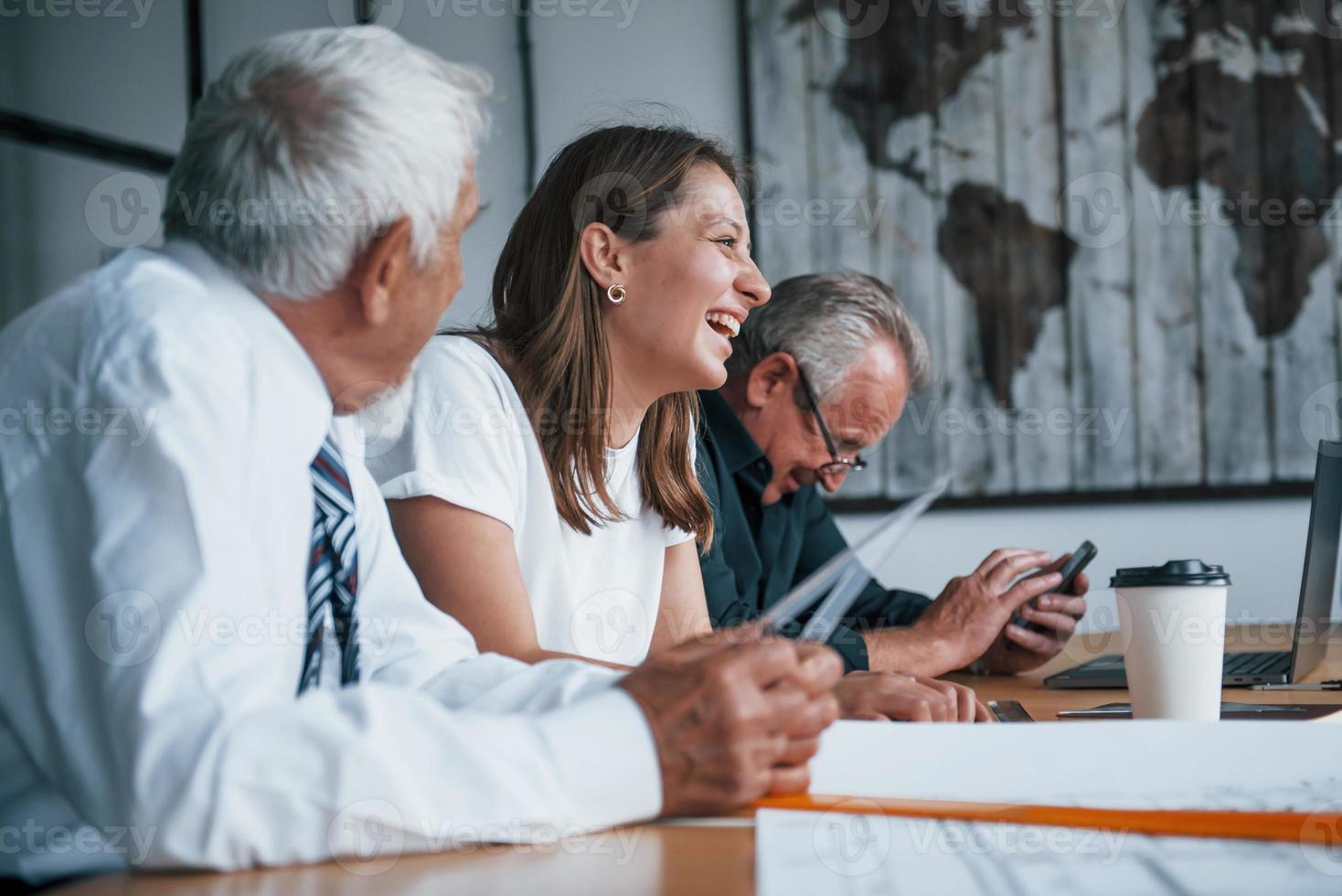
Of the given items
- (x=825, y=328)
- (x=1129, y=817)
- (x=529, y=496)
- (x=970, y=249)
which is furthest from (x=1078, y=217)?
(x=1129, y=817)

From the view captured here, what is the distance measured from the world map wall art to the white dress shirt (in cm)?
224

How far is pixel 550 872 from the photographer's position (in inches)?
23.5

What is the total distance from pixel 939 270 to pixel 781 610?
7.08 ft

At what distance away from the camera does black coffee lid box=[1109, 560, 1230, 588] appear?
3.32ft

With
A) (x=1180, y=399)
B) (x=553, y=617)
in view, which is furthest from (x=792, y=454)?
(x=1180, y=399)

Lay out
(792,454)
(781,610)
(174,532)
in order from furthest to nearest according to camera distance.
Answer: (792,454)
(781,610)
(174,532)

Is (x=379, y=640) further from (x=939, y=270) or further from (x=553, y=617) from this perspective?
(x=939, y=270)

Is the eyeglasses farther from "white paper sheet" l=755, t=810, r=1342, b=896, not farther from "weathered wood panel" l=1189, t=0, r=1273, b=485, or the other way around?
"white paper sheet" l=755, t=810, r=1342, b=896

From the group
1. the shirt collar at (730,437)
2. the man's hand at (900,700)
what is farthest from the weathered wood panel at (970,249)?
the man's hand at (900,700)

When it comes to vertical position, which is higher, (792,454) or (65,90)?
(65,90)

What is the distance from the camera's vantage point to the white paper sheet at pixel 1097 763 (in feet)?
2.33

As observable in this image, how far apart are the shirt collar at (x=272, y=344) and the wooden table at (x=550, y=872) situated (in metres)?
0.25

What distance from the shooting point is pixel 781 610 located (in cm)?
76

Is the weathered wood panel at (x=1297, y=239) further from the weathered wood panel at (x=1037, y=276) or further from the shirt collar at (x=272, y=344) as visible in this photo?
the shirt collar at (x=272, y=344)
